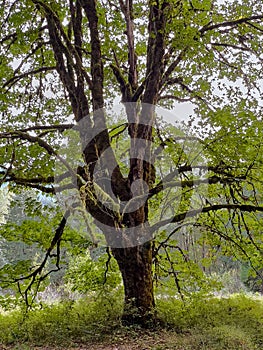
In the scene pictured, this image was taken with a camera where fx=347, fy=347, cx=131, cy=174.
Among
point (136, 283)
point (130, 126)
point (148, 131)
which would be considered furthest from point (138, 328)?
point (130, 126)

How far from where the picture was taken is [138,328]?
4883 mm

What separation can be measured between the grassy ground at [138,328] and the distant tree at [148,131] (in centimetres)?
41

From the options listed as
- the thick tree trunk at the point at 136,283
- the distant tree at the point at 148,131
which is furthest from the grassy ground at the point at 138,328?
the distant tree at the point at 148,131

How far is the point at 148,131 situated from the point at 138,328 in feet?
9.81

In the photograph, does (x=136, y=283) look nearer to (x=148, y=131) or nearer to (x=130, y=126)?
(x=148, y=131)

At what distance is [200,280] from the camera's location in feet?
19.2

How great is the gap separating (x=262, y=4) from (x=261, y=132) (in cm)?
282

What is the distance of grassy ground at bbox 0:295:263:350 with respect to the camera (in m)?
4.30

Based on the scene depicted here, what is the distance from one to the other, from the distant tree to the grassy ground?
414 millimetres

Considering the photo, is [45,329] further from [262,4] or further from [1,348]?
[262,4]

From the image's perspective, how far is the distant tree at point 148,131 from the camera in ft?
15.6

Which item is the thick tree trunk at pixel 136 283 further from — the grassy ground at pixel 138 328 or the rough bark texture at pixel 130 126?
the grassy ground at pixel 138 328

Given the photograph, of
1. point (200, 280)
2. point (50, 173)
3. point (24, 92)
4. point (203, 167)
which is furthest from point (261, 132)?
point (24, 92)

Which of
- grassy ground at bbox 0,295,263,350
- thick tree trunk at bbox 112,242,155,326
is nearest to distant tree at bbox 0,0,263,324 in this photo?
thick tree trunk at bbox 112,242,155,326
